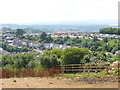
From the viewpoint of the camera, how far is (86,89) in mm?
4395

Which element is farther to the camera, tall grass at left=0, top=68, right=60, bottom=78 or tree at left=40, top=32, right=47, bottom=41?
tree at left=40, top=32, right=47, bottom=41

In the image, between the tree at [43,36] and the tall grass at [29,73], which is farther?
the tree at [43,36]

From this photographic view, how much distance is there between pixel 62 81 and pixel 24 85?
985mm

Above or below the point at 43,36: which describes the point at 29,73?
above

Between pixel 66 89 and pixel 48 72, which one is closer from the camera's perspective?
pixel 66 89

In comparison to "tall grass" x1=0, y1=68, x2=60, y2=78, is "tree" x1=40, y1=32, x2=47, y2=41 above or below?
below

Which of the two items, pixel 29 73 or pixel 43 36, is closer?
pixel 29 73

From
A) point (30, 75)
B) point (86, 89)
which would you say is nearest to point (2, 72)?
point (30, 75)

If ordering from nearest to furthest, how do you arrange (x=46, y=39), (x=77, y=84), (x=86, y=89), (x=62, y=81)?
(x=86, y=89)
(x=77, y=84)
(x=62, y=81)
(x=46, y=39)

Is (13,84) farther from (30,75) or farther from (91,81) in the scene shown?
(91,81)

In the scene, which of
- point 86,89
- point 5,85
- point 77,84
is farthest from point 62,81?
point 5,85

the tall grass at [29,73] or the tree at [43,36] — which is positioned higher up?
the tall grass at [29,73]

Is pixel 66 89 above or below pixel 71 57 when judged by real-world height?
above

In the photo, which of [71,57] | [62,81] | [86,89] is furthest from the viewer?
[71,57]
